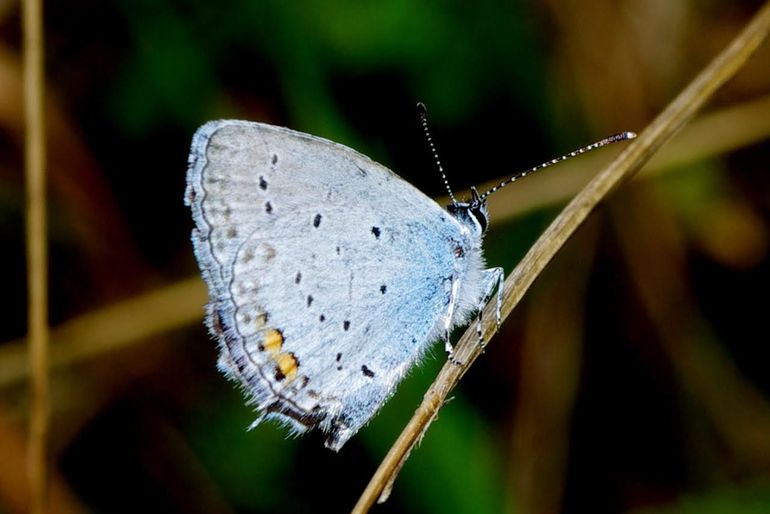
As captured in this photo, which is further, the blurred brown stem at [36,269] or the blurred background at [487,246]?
the blurred background at [487,246]

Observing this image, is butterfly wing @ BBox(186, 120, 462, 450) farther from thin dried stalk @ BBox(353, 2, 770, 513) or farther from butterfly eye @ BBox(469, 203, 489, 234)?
thin dried stalk @ BBox(353, 2, 770, 513)

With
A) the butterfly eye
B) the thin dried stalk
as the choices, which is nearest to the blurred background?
the butterfly eye

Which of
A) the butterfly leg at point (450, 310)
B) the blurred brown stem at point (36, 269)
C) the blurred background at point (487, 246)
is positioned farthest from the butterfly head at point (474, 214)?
the blurred brown stem at point (36, 269)

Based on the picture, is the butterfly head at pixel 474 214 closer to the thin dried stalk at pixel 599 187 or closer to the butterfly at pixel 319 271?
the butterfly at pixel 319 271

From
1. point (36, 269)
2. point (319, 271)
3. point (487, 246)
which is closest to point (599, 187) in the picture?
point (319, 271)

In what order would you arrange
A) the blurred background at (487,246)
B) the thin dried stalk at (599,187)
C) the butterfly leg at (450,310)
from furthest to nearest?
the blurred background at (487,246) < the butterfly leg at (450,310) < the thin dried stalk at (599,187)

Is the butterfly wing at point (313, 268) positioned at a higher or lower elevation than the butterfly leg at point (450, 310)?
higher
